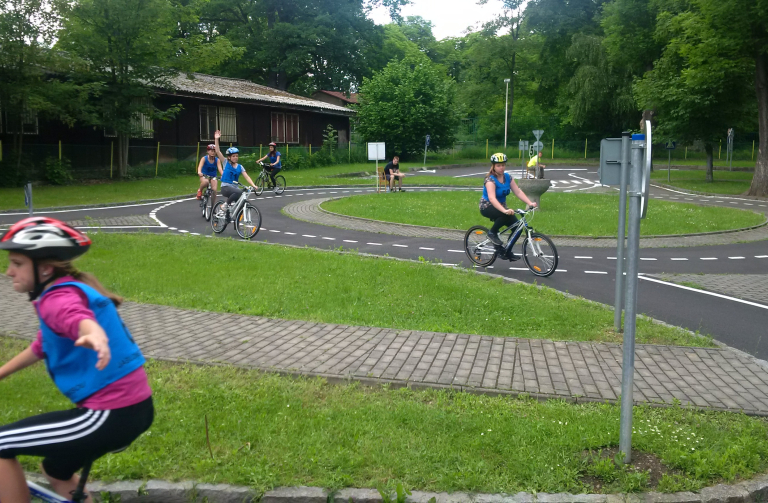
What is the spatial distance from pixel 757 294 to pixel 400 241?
7184mm

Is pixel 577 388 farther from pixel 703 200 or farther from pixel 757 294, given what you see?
pixel 703 200

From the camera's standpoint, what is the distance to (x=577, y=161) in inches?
2463

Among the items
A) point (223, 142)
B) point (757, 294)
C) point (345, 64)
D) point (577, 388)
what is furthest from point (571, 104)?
point (577, 388)

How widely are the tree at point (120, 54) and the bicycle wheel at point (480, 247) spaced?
20.5 meters

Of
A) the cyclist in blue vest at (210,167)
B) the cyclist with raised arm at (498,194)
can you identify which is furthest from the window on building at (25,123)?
the cyclist with raised arm at (498,194)

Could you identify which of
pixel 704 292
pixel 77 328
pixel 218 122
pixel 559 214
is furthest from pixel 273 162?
pixel 77 328

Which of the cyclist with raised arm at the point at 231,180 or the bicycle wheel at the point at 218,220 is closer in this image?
the cyclist with raised arm at the point at 231,180

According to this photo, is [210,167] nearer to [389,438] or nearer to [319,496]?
[389,438]

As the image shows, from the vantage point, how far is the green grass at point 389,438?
422cm

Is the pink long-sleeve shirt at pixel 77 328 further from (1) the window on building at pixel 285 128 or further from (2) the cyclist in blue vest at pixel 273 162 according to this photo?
(1) the window on building at pixel 285 128

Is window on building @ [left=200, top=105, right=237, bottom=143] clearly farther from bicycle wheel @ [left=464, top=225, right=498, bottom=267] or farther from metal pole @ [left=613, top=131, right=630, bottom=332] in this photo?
metal pole @ [left=613, top=131, right=630, bottom=332]

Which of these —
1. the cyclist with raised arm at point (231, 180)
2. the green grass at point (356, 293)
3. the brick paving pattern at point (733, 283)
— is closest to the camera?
the green grass at point (356, 293)

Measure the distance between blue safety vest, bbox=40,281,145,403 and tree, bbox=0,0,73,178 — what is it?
24.8 metres

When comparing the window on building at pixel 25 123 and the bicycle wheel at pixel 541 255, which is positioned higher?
the window on building at pixel 25 123
